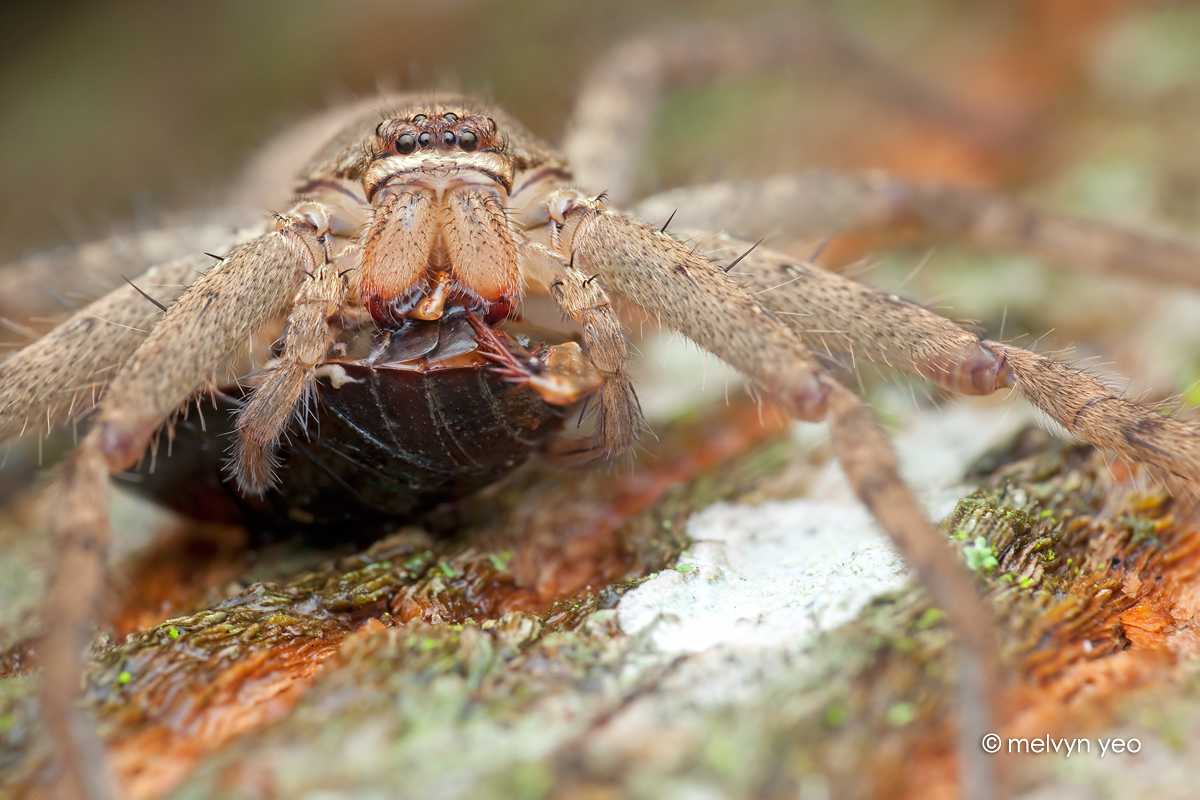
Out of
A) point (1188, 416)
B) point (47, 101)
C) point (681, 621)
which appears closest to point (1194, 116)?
point (1188, 416)

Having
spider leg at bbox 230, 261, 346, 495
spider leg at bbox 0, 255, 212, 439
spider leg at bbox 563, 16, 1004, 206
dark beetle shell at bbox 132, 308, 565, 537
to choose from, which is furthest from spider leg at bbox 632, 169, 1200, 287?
spider leg at bbox 0, 255, 212, 439

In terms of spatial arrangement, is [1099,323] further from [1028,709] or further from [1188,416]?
[1028,709]

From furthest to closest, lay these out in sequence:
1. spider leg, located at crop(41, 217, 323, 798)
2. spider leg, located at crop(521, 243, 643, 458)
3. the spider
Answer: spider leg, located at crop(521, 243, 643, 458) → the spider → spider leg, located at crop(41, 217, 323, 798)

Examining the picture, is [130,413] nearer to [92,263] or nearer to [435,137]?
[435,137]

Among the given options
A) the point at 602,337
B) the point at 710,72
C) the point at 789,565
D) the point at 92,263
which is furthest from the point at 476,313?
the point at 710,72

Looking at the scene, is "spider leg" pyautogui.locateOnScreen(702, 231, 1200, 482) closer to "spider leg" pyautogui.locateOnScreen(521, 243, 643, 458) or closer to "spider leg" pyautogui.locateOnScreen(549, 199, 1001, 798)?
"spider leg" pyautogui.locateOnScreen(549, 199, 1001, 798)

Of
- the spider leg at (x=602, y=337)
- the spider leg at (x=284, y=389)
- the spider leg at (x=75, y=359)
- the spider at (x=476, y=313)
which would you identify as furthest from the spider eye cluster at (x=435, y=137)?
the spider leg at (x=75, y=359)

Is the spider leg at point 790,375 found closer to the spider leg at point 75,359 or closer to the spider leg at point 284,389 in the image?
the spider leg at point 284,389
